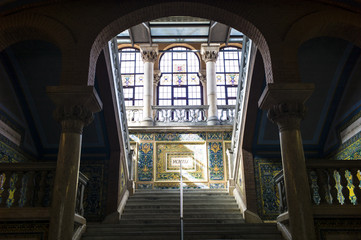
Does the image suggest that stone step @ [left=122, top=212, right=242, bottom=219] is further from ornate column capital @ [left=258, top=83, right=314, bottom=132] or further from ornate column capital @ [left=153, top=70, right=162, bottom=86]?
ornate column capital @ [left=153, top=70, right=162, bottom=86]

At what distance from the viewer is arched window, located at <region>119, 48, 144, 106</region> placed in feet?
56.3

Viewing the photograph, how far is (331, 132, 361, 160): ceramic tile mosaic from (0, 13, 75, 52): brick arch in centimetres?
641

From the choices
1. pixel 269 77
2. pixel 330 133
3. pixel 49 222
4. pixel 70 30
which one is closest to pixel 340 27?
pixel 269 77

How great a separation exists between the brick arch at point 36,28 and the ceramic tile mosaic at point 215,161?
25.0 ft

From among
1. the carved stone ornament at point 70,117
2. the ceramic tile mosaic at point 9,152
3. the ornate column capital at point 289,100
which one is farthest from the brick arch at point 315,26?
the ceramic tile mosaic at point 9,152

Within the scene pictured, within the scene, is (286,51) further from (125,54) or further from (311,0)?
(125,54)

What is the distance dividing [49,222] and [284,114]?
4.04 metres

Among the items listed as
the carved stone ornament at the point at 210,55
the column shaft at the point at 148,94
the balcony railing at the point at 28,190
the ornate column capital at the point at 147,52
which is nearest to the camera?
the balcony railing at the point at 28,190

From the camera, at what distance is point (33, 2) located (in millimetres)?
6242

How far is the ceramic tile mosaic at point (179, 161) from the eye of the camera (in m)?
12.5

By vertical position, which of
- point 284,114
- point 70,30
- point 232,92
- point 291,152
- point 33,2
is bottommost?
point 291,152

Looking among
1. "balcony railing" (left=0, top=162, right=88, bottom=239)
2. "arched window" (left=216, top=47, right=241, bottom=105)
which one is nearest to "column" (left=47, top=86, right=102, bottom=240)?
"balcony railing" (left=0, top=162, right=88, bottom=239)

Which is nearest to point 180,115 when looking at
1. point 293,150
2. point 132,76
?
point 132,76

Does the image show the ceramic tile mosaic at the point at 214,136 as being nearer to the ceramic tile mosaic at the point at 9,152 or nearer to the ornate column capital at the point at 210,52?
the ornate column capital at the point at 210,52
